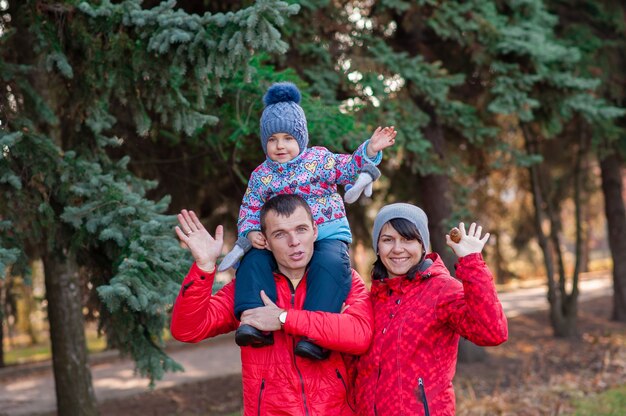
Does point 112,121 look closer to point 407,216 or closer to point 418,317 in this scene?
point 407,216

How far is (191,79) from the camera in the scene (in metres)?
5.07

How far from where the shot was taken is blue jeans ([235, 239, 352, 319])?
2.99 metres

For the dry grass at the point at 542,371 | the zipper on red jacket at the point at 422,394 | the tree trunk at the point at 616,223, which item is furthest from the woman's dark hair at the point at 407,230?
the tree trunk at the point at 616,223

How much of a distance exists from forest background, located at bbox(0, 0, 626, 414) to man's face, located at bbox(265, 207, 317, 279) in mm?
1510

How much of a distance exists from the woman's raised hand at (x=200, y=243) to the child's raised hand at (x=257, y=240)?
0.66 feet

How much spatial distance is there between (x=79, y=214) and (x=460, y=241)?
3135 millimetres

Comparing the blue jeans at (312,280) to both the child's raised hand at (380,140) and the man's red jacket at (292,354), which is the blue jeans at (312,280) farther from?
the child's raised hand at (380,140)

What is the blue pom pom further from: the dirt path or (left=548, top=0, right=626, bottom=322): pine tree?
(left=548, top=0, right=626, bottom=322): pine tree

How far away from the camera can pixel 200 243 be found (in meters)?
2.94

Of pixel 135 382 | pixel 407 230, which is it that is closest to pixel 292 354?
pixel 407 230

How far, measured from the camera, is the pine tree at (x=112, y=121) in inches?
177

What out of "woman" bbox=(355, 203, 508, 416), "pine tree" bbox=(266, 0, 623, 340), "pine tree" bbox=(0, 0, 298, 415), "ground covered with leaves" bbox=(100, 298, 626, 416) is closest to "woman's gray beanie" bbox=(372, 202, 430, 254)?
"woman" bbox=(355, 203, 508, 416)

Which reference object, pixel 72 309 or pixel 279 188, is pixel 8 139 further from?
pixel 72 309

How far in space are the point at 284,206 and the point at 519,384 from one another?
7543 millimetres
